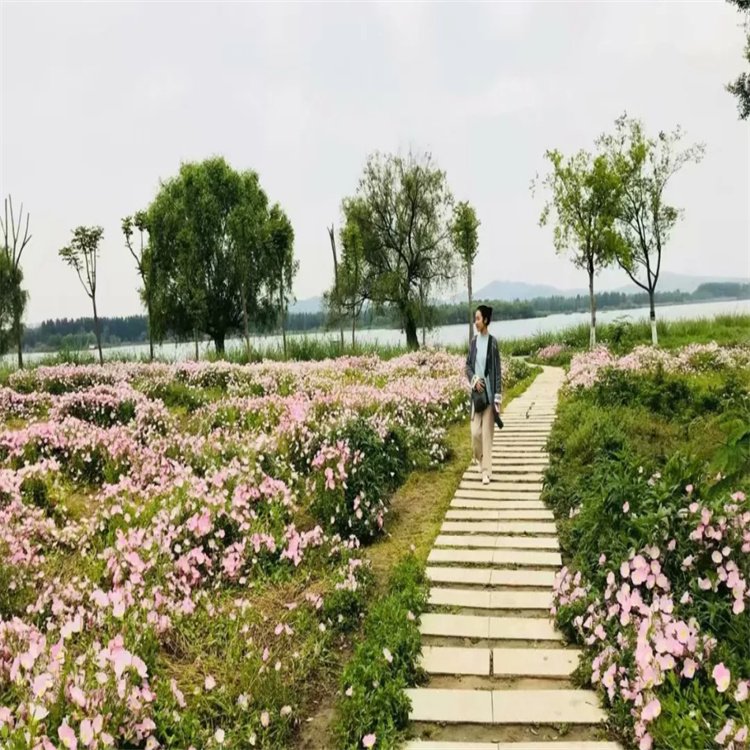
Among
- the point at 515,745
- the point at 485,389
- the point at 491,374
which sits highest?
the point at 491,374

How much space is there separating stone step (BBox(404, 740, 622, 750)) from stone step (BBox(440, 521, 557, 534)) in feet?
10.5

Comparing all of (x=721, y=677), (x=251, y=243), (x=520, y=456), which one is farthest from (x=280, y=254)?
(x=721, y=677)

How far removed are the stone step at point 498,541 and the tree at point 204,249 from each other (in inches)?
1156

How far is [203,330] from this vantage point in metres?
35.8

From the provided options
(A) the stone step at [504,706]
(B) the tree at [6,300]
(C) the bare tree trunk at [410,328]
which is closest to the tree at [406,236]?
(C) the bare tree trunk at [410,328]

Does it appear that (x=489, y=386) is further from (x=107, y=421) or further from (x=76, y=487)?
(x=107, y=421)

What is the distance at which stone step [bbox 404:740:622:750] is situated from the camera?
12.0 ft

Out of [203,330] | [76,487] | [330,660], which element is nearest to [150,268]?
[203,330]

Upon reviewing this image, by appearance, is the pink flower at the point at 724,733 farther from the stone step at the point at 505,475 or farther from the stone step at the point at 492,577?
the stone step at the point at 505,475

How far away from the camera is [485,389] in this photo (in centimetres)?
866

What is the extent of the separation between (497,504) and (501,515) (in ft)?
1.40

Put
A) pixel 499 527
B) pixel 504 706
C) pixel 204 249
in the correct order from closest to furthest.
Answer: pixel 504 706, pixel 499 527, pixel 204 249

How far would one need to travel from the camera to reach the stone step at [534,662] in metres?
4.42

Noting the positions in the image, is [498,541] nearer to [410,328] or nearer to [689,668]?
[689,668]
